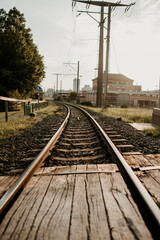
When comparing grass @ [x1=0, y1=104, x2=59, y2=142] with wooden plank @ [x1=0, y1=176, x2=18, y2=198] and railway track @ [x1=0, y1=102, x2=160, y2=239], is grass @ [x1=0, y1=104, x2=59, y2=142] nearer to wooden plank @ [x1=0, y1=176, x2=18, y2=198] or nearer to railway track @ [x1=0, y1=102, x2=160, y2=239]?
wooden plank @ [x1=0, y1=176, x2=18, y2=198]

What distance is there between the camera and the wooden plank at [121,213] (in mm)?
1415

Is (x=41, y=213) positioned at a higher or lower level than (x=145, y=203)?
lower

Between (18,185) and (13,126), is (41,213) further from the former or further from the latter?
(13,126)

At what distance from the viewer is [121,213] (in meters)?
1.67

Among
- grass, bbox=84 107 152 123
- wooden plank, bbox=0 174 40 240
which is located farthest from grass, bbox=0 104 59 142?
grass, bbox=84 107 152 123

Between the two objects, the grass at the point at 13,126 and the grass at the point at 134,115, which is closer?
the grass at the point at 13,126

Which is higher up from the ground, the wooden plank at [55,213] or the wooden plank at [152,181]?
the wooden plank at [152,181]

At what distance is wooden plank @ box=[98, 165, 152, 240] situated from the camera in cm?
142

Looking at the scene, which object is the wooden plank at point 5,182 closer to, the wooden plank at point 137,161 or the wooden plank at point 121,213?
the wooden plank at point 121,213

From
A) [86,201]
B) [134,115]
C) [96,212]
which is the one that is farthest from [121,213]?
[134,115]

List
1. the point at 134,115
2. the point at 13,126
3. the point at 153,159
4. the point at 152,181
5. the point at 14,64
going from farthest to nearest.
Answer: the point at 14,64 < the point at 134,115 < the point at 13,126 < the point at 153,159 < the point at 152,181

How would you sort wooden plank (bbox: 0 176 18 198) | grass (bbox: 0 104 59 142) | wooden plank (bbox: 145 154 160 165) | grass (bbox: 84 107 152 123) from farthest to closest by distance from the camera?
grass (bbox: 84 107 152 123), grass (bbox: 0 104 59 142), wooden plank (bbox: 145 154 160 165), wooden plank (bbox: 0 176 18 198)

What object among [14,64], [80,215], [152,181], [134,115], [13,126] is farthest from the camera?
[14,64]

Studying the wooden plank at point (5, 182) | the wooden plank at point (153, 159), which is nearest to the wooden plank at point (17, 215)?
the wooden plank at point (5, 182)
